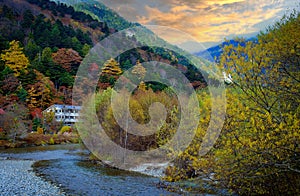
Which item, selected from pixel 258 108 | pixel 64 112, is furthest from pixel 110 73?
pixel 258 108

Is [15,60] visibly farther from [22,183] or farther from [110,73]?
[22,183]

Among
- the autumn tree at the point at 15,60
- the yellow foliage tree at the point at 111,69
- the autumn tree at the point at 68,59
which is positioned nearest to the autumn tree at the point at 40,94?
the autumn tree at the point at 15,60

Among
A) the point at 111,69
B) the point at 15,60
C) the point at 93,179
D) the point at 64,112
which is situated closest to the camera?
the point at 93,179

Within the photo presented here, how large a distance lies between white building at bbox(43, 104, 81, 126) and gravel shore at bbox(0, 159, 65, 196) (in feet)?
102

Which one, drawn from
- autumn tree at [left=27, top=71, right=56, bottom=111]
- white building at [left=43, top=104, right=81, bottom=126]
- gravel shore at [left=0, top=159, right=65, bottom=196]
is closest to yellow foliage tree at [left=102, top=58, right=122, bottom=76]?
white building at [left=43, top=104, right=81, bottom=126]

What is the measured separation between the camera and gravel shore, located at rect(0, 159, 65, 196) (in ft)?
46.4

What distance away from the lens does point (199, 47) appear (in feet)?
51.9

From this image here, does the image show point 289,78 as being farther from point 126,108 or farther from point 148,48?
point 148,48

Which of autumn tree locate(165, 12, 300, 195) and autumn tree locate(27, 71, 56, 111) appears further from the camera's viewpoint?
autumn tree locate(27, 71, 56, 111)

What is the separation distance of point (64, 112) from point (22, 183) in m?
39.9

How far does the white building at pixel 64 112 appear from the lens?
5244 cm

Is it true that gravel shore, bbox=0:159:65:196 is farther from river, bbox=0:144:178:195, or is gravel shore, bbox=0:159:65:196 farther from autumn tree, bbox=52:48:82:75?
autumn tree, bbox=52:48:82:75

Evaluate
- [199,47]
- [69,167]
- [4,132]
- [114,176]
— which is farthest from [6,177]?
[4,132]

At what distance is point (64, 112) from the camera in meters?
55.1
